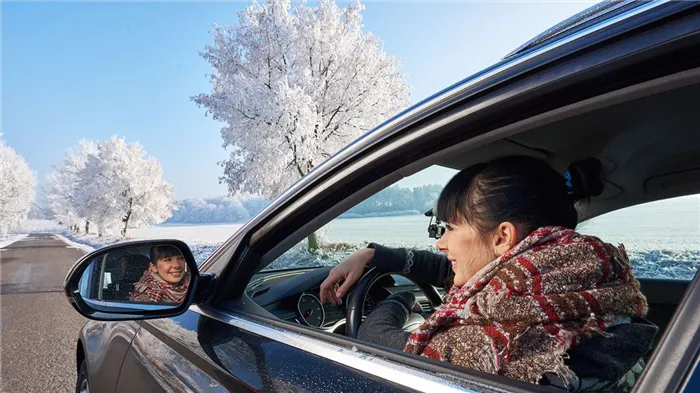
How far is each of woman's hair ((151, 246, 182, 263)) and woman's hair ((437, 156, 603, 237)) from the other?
0.87 m

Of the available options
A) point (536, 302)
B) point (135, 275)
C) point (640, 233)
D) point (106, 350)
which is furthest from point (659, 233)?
point (106, 350)

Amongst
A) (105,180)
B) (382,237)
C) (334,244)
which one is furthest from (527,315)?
(105,180)

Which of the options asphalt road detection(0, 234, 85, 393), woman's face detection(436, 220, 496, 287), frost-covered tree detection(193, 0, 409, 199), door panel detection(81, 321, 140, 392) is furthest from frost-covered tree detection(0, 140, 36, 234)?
woman's face detection(436, 220, 496, 287)

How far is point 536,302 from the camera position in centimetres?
84

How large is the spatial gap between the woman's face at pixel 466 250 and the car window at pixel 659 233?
0.38m

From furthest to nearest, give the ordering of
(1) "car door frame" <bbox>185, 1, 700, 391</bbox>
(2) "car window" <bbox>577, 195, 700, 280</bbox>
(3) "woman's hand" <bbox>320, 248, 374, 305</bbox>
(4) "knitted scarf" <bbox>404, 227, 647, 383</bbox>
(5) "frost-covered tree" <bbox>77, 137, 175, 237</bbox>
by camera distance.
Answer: (5) "frost-covered tree" <bbox>77, 137, 175, 237</bbox> < (3) "woman's hand" <bbox>320, 248, 374, 305</bbox> < (2) "car window" <bbox>577, 195, 700, 280</bbox> < (4) "knitted scarf" <bbox>404, 227, 647, 383</bbox> < (1) "car door frame" <bbox>185, 1, 700, 391</bbox>

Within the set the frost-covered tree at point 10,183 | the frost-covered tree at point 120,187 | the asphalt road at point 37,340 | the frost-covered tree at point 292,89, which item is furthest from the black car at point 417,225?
the frost-covered tree at point 10,183

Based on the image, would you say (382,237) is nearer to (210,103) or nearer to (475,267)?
(475,267)

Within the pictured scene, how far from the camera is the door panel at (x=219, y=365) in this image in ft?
3.13

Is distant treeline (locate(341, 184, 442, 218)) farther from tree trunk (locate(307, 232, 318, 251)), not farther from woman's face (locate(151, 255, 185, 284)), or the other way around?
woman's face (locate(151, 255, 185, 284))

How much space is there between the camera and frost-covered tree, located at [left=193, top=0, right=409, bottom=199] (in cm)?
1730

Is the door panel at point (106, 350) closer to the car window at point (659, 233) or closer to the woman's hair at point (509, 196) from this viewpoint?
the woman's hair at point (509, 196)

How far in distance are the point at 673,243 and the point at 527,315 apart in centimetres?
96

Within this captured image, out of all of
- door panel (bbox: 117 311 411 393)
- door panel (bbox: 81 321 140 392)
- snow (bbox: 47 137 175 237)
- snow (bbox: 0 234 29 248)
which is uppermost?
snow (bbox: 47 137 175 237)
